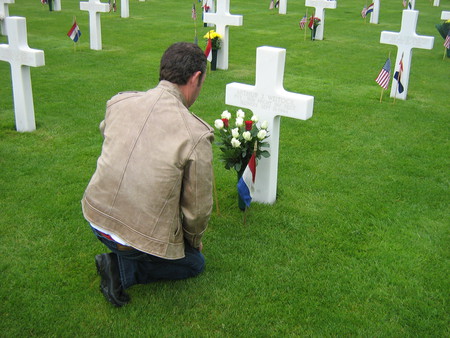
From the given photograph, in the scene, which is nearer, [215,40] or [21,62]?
[21,62]

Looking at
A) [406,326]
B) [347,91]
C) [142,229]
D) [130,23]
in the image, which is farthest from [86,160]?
[130,23]

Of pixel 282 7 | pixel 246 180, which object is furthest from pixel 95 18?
pixel 246 180

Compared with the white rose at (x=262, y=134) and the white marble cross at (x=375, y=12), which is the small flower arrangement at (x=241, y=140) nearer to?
the white rose at (x=262, y=134)

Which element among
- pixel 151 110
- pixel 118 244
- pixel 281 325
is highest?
pixel 151 110

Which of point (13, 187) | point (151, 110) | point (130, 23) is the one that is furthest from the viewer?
point (130, 23)

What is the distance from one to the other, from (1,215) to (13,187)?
68 centimetres

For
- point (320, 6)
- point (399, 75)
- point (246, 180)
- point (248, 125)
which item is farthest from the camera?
point (320, 6)

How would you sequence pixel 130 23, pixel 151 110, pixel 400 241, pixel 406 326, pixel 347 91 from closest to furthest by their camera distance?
1. pixel 151 110
2. pixel 406 326
3. pixel 400 241
4. pixel 347 91
5. pixel 130 23

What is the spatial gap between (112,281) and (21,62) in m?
4.50

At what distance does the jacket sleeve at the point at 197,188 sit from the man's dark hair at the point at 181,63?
45 cm

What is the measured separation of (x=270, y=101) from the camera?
5414mm

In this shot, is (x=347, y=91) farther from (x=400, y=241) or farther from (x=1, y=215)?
(x=1, y=215)

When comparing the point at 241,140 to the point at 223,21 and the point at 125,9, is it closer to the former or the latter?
the point at 223,21

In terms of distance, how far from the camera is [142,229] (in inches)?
143
